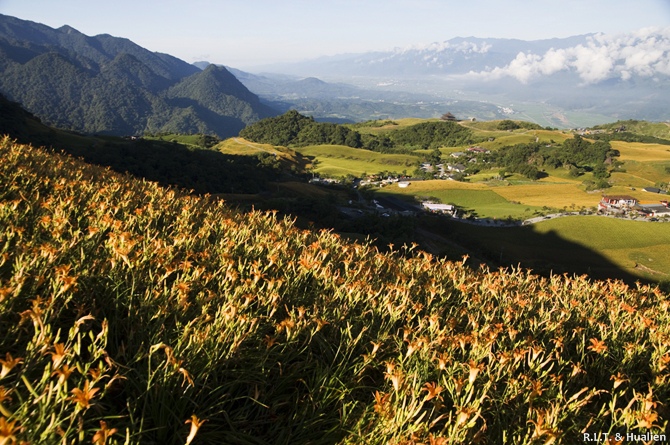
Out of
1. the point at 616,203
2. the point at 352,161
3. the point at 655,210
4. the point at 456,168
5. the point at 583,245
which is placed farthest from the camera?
the point at 352,161

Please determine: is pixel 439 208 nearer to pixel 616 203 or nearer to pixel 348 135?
pixel 616 203

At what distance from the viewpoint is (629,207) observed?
62.4 meters

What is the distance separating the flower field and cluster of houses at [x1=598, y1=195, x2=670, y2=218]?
68484 millimetres

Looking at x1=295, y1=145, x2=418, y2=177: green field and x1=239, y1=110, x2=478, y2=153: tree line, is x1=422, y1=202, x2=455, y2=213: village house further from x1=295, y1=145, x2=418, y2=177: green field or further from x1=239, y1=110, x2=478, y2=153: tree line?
x1=239, y1=110, x2=478, y2=153: tree line

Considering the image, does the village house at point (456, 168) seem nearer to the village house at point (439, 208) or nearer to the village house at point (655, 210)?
the village house at point (439, 208)

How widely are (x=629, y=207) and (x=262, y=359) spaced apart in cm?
7795

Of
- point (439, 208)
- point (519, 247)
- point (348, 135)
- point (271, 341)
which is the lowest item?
point (519, 247)

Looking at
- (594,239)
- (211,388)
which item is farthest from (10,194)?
(594,239)

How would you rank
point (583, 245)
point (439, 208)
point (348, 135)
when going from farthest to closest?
point (348, 135) < point (439, 208) < point (583, 245)

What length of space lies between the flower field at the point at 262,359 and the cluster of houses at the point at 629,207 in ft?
225

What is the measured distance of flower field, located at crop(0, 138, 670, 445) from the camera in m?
1.71

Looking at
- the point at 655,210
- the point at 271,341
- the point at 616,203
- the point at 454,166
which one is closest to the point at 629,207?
the point at 616,203

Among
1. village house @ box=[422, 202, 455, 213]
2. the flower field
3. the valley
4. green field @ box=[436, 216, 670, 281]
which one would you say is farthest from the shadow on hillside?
the flower field

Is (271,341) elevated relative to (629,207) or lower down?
elevated
